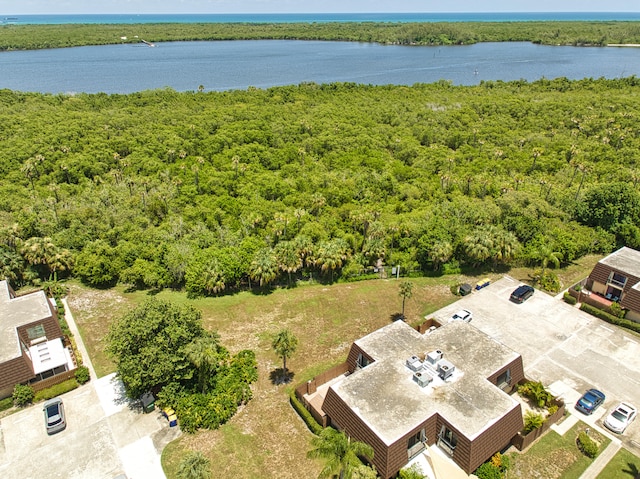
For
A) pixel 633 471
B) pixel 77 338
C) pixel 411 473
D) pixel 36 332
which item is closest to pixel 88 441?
pixel 36 332

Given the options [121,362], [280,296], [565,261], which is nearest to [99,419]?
[121,362]

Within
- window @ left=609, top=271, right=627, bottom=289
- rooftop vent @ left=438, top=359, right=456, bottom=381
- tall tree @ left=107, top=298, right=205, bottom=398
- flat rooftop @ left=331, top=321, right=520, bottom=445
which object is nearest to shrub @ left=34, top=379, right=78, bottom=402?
tall tree @ left=107, top=298, right=205, bottom=398

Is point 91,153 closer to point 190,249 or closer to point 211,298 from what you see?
point 190,249

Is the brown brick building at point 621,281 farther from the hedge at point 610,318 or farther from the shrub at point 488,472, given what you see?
the shrub at point 488,472

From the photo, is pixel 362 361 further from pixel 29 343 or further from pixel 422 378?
pixel 29 343

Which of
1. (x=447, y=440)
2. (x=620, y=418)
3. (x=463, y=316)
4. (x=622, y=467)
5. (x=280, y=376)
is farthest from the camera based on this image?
(x=463, y=316)

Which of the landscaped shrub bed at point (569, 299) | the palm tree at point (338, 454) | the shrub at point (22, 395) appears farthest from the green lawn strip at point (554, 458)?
the shrub at point (22, 395)
